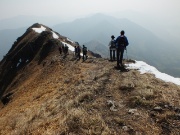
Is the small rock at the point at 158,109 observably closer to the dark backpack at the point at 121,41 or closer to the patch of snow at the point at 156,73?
the patch of snow at the point at 156,73

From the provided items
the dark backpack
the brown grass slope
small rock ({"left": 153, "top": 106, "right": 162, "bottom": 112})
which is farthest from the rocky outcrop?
small rock ({"left": 153, "top": 106, "right": 162, "bottom": 112})

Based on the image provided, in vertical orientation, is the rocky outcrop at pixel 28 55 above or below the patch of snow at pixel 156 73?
below

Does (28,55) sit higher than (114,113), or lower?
lower

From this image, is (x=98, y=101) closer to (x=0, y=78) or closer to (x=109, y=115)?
(x=109, y=115)

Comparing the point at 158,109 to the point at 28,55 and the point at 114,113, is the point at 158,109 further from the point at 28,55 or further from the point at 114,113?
the point at 28,55

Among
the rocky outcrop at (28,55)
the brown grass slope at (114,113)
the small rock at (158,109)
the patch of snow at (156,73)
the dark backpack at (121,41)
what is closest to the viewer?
the brown grass slope at (114,113)

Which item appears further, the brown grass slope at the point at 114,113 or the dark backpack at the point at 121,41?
the dark backpack at the point at 121,41

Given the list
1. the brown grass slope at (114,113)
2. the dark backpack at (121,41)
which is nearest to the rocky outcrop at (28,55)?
the dark backpack at (121,41)

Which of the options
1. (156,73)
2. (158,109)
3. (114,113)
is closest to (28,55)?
(156,73)

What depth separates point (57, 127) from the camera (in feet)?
36.4

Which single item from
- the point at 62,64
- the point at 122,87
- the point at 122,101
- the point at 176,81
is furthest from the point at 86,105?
the point at 62,64

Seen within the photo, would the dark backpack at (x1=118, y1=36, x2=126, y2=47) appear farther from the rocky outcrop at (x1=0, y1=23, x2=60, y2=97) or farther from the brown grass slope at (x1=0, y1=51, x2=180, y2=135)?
the rocky outcrop at (x1=0, y1=23, x2=60, y2=97)

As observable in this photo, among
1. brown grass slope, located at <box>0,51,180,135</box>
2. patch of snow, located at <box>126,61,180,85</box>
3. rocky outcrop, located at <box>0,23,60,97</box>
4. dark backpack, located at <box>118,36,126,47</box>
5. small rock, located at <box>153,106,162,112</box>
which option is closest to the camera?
brown grass slope, located at <box>0,51,180,135</box>

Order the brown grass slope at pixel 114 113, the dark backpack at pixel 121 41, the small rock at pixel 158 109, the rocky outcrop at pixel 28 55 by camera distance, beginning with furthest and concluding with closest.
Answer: the rocky outcrop at pixel 28 55
the dark backpack at pixel 121 41
the small rock at pixel 158 109
the brown grass slope at pixel 114 113
